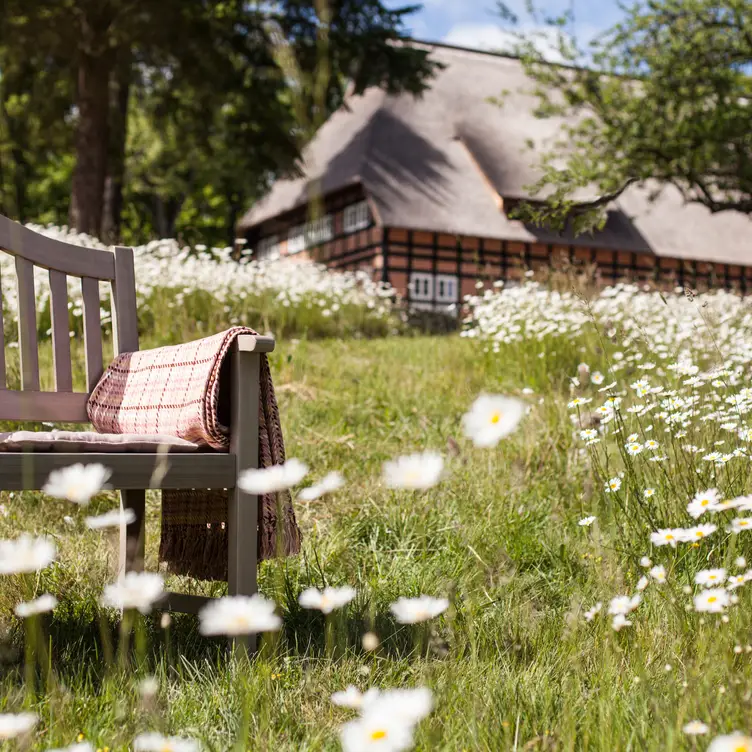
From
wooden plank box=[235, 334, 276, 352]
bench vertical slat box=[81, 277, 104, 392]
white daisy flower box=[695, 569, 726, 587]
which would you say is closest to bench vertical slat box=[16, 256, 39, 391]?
bench vertical slat box=[81, 277, 104, 392]

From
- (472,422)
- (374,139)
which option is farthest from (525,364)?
(374,139)

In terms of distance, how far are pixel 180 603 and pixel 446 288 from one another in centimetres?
1803

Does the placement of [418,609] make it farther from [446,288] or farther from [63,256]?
[446,288]

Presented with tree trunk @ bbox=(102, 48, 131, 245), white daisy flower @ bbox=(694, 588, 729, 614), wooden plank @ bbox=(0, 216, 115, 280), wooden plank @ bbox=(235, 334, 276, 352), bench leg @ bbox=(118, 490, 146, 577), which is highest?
tree trunk @ bbox=(102, 48, 131, 245)

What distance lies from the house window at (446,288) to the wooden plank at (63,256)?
17369mm

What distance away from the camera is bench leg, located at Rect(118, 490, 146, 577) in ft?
8.62

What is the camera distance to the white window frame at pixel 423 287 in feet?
64.8

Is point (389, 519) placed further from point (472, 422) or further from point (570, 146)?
point (570, 146)

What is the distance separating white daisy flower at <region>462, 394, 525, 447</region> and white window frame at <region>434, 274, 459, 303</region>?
18.9m

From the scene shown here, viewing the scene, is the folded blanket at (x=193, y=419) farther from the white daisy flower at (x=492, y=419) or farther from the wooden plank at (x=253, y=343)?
the white daisy flower at (x=492, y=419)

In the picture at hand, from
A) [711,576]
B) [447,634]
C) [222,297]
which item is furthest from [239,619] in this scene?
[222,297]

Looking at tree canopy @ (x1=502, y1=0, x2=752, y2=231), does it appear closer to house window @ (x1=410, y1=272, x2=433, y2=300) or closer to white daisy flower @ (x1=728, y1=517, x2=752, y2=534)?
house window @ (x1=410, y1=272, x2=433, y2=300)

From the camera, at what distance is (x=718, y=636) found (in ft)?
6.17

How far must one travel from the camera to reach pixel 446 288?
20.2 m
